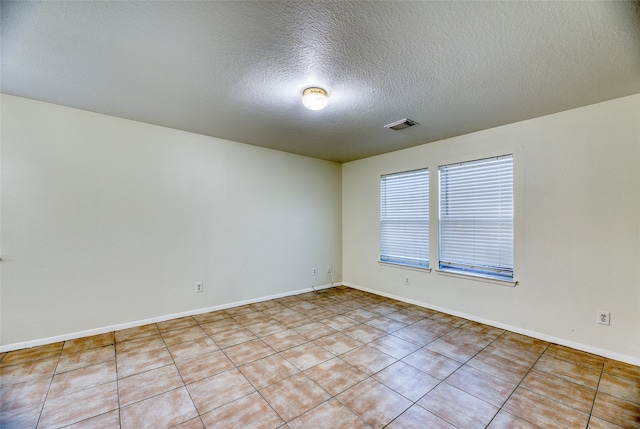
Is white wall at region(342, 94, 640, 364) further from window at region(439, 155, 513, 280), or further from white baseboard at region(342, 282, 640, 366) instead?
window at region(439, 155, 513, 280)

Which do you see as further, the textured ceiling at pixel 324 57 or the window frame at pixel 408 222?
the window frame at pixel 408 222

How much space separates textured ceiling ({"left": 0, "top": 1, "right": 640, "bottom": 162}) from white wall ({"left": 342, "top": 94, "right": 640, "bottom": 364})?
0.26 m

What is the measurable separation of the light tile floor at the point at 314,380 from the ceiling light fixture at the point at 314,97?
2257mm

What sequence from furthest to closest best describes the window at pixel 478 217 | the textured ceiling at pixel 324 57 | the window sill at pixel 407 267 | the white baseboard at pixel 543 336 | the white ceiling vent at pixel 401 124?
the window sill at pixel 407 267 → the window at pixel 478 217 → the white ceiling vent at pixel 401 124 → the white baseboard at pixel 543 336 → the textured ceiling at pixel 324 57

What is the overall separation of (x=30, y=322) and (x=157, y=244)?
4.13 ft

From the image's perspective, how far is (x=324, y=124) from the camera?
3207mm

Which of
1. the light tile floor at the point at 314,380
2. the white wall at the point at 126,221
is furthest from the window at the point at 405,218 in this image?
the white wall at the point at 126,221

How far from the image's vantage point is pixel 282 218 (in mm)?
4473

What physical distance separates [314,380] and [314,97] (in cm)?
230

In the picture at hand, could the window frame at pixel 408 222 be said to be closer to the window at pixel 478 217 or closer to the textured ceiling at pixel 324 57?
the window at pixel 478 217

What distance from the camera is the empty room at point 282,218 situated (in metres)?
1.69

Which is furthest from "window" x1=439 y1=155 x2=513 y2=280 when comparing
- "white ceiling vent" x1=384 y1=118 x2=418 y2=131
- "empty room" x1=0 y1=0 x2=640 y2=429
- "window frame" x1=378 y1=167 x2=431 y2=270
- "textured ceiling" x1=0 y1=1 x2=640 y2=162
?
"white ceiling vent" x1=384 y1=118 x2=418 y2=131

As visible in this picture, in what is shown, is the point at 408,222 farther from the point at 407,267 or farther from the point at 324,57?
the point at 324,57

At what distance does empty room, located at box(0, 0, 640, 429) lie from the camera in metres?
1.69
